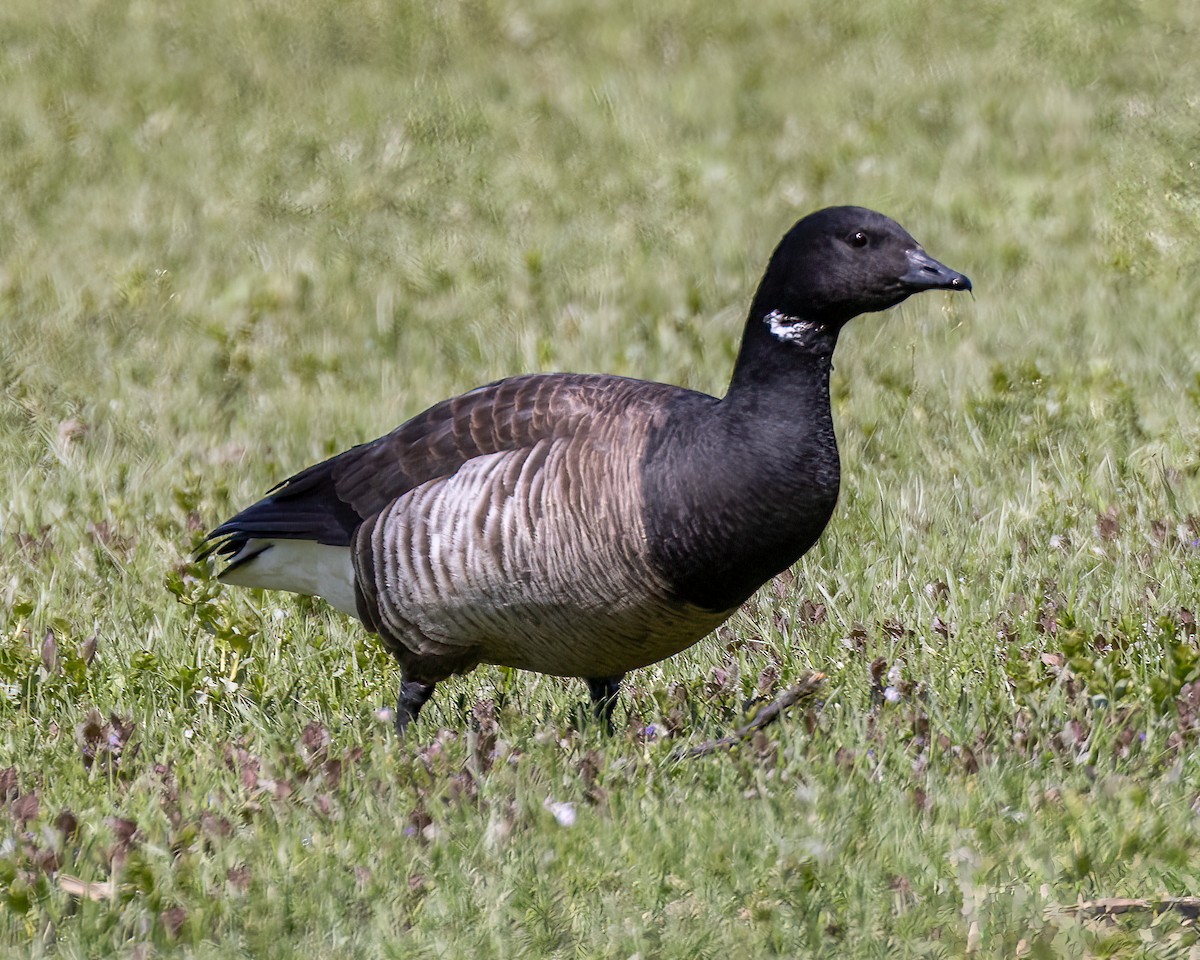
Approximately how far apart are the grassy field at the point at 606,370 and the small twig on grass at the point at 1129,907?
5 centimetres

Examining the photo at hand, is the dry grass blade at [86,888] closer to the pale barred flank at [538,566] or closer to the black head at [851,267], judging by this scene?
the pale barred flank at [538,566]

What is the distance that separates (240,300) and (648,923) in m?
7.32

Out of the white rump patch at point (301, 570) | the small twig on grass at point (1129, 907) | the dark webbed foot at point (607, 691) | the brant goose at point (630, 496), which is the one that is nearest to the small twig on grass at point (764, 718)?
the brant goose at point (630, 496)

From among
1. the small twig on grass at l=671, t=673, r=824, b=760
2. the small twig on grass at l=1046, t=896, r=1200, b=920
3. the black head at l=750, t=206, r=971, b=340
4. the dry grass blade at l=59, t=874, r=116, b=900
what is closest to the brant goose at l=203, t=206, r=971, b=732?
the black head at l=750, t=206, r=971, b=340

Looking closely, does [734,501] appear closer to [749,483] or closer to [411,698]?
[749,483]

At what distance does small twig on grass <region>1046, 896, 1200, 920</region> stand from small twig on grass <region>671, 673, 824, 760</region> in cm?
120

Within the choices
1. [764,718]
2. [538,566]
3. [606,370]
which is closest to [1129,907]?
[764,718]

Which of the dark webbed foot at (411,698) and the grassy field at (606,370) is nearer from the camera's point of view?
the grassy field at (606,370)

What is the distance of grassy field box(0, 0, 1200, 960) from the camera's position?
4418mm

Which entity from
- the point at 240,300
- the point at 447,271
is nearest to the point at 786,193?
the point at 447,271

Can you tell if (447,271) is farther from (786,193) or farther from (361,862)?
(361,862)

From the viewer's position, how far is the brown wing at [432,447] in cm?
559

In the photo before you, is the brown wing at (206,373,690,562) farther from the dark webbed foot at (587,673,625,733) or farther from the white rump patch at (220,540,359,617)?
the dark webbed foot at (587,673,625,733)

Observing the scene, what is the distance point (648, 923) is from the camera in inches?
167
